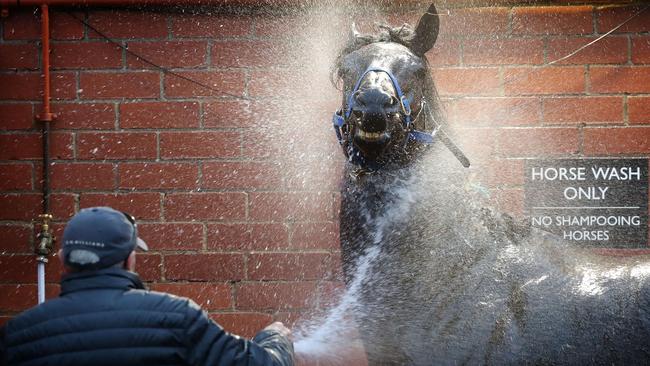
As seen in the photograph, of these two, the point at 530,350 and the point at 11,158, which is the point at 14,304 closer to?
the point at 11,158

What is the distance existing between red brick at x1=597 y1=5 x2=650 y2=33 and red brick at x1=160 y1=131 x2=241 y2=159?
213 cm

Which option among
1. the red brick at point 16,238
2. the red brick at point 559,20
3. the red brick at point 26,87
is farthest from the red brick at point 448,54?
the red brick at point 16,238

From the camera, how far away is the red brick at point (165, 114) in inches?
152

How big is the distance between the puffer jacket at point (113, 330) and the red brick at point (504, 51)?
7.76 ft

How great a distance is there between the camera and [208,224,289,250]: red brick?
3.86 m

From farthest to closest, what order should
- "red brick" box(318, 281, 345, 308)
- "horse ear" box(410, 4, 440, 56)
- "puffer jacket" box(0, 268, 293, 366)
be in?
1. "red brick" box(318, 281, 345, 308)
2. "horse ear" box(410, 4, 440, 56)
3. "puffer jacket" box(0, 268, 293, 366)

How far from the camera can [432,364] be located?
2.57 meters

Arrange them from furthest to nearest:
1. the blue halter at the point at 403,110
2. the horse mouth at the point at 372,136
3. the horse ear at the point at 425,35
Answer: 1. the horse ear at the point at 425,35
2. the blue halter at the point at 403,110
3. the horse mouth at the point at 372,136

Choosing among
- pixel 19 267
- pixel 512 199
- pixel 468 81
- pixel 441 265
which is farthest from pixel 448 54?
pixel 19 267

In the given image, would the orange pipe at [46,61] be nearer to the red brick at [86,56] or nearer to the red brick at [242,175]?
the red brick at [86,56]

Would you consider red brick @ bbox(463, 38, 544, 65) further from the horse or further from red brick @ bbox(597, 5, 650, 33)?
the horse

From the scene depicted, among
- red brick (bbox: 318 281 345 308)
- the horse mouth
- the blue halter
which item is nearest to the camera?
the horse mouth

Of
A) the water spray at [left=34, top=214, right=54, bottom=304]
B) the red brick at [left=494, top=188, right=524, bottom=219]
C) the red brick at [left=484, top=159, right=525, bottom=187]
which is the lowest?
→ the water spray at [left=34, top=214, right=54, bottom=304]

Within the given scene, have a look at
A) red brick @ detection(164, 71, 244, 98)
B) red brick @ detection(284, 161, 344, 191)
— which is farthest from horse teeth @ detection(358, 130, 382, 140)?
red brick @ detection(164, 71, 244, 98)
